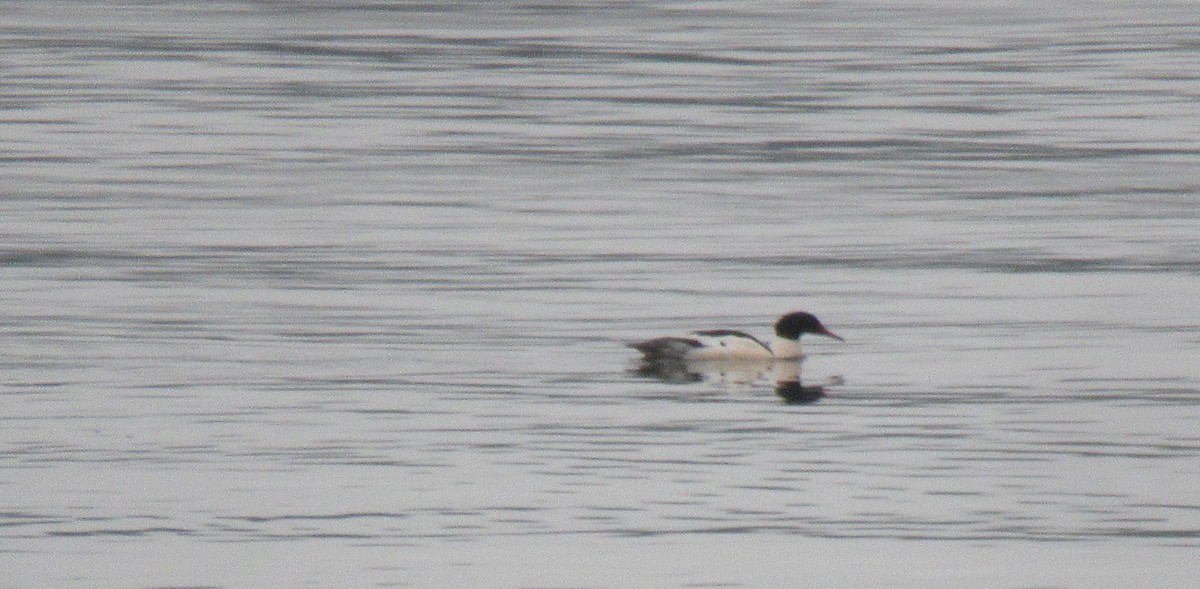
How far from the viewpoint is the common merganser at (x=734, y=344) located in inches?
805

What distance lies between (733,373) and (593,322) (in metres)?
2.08

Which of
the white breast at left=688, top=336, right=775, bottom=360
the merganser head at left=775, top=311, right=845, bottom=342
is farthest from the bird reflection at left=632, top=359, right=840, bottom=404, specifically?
the merganser head at left=775, top=311, right=845, bottom=342

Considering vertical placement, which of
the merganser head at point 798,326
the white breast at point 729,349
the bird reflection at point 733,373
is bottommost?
the bird reflection at point 733,373

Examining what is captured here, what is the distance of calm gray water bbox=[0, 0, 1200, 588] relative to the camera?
47.5 ft

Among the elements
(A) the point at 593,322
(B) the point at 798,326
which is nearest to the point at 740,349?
(B) the point at 798,326

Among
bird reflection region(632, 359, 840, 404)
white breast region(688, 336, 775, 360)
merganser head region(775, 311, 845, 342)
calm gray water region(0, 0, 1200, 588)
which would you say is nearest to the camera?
calm gray water region(0, 0, 1200, 588)

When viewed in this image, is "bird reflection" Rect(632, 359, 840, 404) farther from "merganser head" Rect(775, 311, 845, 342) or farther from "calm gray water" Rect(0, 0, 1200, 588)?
"merganser head" Rect(775, 311, 845, 342)

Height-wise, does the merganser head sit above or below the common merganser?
above

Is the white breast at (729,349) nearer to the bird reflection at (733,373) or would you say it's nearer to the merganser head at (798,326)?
the bird reflection at (733,373)

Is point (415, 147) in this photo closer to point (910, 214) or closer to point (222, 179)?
point (222, 179)

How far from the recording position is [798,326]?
21.2 meters

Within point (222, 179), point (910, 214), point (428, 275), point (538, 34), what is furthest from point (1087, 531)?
point (538, 34)

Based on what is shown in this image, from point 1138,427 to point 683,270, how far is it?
849cm

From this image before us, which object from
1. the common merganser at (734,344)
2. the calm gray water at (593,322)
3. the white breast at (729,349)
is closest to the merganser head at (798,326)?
the common merganser at (734,344)
